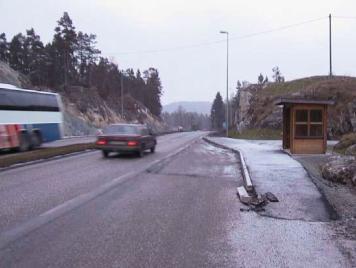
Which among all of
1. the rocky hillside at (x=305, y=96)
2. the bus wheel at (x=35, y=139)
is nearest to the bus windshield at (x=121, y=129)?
the bus wheel at (x=35, y=139)

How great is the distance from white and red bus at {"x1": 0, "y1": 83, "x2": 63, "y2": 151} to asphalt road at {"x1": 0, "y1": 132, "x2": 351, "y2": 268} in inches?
453

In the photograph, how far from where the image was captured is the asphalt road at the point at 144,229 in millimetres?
5988

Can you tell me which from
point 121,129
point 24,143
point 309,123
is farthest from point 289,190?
point 24,143

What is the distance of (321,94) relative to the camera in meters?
42.9

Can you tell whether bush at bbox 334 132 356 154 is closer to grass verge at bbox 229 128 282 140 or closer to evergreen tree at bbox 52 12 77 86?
grass verge at bbox 229 128 282 140

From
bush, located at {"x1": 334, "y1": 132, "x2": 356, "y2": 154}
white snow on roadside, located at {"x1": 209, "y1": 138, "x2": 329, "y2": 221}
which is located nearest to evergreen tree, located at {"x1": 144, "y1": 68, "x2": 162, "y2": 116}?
bush, located at {"x1": 334, "y1": 132, "x2": 356, "y2": 154}

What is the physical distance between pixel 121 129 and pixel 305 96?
21.1 meters

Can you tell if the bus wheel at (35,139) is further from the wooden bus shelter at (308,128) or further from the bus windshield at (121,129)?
the wooden bus shelter at (308,128)

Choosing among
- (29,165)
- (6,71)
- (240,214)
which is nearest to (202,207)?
(240,214)

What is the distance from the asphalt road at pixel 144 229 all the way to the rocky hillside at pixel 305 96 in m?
20.6

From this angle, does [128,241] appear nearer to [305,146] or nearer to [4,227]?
[4,227]

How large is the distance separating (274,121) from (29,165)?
106ft

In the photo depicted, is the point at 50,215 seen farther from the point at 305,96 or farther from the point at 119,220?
the point at 305,96

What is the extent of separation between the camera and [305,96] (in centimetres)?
3962
